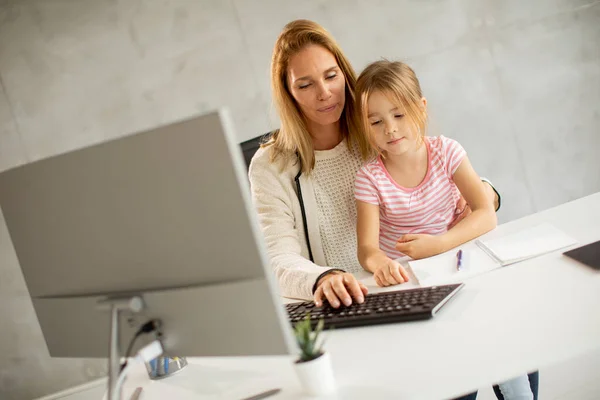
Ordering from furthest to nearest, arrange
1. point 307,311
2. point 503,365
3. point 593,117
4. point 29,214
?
point 593,117
point 307,311
point 29,214
point 503,365

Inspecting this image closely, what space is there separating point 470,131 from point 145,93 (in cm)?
182

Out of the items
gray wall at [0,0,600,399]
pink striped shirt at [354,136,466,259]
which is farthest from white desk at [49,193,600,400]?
gray wall at [0,0,600,399]

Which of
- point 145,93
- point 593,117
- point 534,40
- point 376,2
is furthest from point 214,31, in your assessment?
point 593,117

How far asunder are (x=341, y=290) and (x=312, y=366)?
0.38m

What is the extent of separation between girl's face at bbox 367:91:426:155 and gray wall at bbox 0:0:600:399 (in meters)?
1.51

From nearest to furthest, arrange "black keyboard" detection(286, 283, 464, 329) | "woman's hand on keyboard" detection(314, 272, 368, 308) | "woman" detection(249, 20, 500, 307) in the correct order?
"black keyboard" detection(286, 283, 464, 329), "woman's hand on keyboard" detection(314, 272, 368, 308), "woman" detection(249, 20, 500, 307)

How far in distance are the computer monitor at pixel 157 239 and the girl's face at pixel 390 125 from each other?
1.01 meters

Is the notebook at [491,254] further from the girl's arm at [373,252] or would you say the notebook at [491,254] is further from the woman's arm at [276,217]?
the woman's arm at [276,217]

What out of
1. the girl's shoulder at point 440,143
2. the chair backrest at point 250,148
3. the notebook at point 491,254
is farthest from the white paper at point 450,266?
the chair backrest at point 250,148

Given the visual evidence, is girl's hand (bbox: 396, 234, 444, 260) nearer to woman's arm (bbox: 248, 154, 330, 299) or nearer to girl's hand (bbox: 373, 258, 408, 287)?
girl's hand (bbox: 373, 258, 408, 287)

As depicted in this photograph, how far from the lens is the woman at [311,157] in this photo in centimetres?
178

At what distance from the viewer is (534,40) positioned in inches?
133

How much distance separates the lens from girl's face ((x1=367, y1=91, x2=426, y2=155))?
5.73 ft

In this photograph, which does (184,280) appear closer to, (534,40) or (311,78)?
(311,78)
